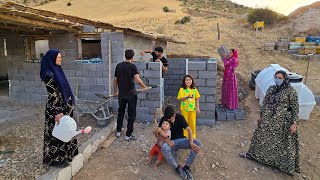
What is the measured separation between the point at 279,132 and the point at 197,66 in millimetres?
2304

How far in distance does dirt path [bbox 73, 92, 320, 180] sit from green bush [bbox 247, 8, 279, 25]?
18.1 meters

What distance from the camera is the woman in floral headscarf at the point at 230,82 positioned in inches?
241

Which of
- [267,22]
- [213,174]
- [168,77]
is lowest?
[213,174]

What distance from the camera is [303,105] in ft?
21.0

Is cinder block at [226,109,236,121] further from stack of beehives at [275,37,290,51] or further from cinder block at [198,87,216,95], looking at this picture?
stack of beehives at [275,37,290,51]

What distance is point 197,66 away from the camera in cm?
585

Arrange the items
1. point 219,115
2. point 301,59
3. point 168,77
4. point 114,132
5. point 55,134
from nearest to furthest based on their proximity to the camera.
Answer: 1. point 55,134
2. point 114,132
3. point 219,115
4. point 168,77
5. point 301,59

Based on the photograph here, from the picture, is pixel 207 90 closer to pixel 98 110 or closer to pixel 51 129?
pixel 98 110

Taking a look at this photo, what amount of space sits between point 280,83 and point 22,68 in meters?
6.93

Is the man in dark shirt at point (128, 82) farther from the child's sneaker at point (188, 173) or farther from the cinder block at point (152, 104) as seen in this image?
the child's sneaker at point (188, 173)

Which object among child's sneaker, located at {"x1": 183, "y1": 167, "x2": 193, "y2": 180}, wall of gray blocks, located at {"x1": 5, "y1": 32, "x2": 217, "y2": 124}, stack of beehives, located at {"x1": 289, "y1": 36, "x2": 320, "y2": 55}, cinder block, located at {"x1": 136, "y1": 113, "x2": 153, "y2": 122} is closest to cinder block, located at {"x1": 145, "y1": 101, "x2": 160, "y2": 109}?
wall of gray blocks, located at {"x1": 5, "y1": 32, "x2": 217, "y2": 124}

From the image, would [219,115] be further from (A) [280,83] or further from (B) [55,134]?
(B) [55,134]

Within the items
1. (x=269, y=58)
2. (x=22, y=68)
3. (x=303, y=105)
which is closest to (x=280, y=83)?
(x=303, y=105)

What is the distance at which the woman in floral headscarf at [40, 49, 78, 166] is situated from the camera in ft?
10.9
